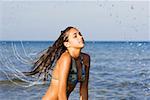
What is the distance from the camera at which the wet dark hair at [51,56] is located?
15.0 ft

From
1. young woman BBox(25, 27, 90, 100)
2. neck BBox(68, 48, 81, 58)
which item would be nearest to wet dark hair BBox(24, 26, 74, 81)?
young woman BBox(25, 27, 90, 100)

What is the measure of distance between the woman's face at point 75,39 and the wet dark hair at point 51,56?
0.05 meters

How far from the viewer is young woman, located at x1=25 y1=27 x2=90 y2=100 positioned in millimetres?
4379

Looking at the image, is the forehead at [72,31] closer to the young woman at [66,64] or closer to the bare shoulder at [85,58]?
the young woman at [66,64]

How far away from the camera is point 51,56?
4.64 m

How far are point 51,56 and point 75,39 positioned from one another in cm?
36

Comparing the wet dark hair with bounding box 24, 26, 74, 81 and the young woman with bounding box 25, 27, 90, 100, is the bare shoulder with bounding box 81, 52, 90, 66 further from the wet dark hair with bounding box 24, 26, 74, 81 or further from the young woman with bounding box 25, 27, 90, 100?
the wet dark hair with bounding box 24, 26, 74, 81

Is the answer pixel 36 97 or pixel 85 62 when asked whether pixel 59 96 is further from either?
pixel 36 97

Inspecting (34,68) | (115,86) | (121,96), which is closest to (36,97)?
(121,96)

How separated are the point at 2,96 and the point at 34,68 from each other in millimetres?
9725

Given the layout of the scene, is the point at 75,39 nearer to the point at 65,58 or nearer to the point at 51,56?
the point at 65,58

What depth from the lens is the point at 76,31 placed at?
4496 millimetres

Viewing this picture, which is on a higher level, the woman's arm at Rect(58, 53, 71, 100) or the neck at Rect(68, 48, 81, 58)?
the neck at Rect(68, 48, 81, 58)

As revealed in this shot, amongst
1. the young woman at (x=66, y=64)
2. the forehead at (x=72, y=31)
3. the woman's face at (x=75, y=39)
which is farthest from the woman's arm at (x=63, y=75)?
the forehead at (x=72, y=31)
